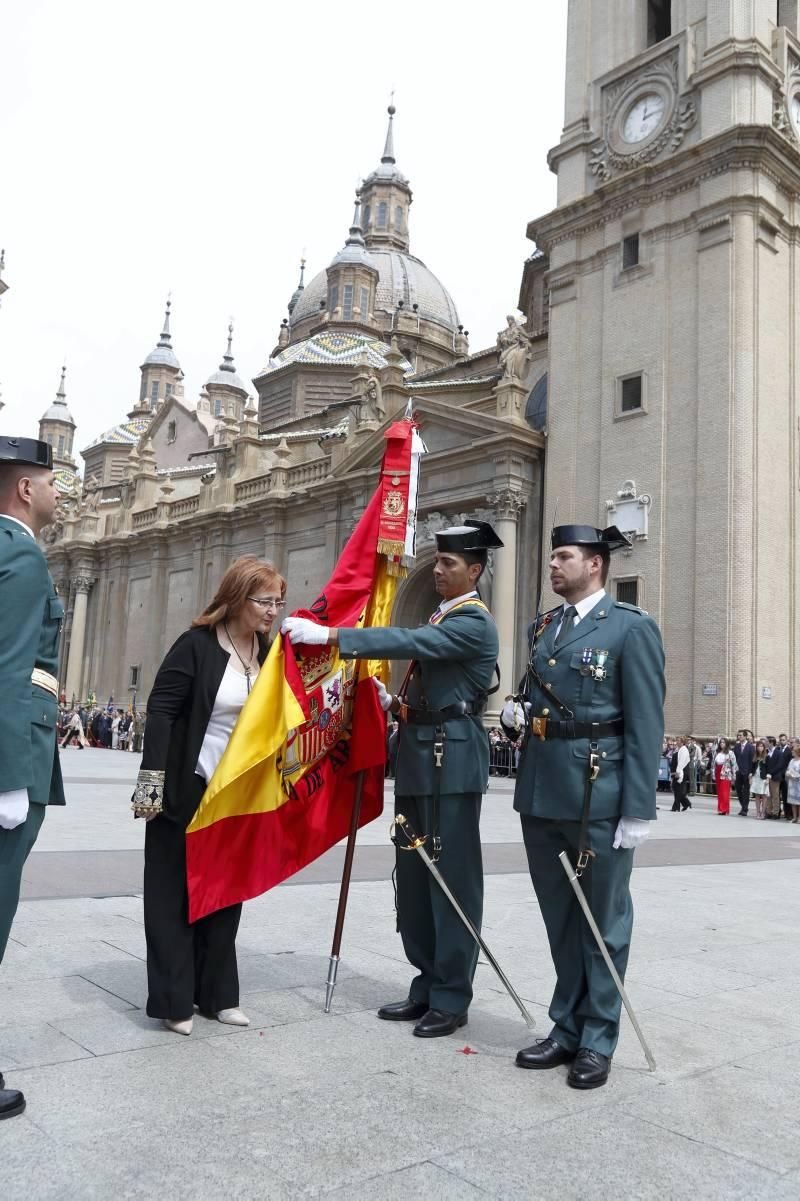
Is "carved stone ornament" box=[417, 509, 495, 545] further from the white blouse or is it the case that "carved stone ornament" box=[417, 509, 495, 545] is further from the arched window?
the arched window

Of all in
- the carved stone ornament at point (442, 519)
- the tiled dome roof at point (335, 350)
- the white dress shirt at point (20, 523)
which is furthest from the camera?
the tiled dome roof at point (335, 350)

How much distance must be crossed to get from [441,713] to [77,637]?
4272cm

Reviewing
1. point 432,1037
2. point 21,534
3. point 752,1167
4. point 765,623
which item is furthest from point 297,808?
point 765,623

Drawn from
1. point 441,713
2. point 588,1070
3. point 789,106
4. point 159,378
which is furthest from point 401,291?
point 588,1070

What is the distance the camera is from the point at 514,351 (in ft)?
90.5

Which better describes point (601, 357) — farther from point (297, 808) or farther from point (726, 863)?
point (297, 808)

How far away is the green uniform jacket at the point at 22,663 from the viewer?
3104mm

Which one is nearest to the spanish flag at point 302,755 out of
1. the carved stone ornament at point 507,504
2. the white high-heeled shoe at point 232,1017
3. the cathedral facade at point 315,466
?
the white high-heeled shoe at point 232,1017

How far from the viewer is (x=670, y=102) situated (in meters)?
24.4

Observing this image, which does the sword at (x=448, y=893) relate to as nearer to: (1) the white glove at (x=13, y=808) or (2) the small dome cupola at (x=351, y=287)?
(1) the white glove at (x=13, y=808)

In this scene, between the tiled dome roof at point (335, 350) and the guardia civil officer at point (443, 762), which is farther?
the tiled dome roof at point (335, 350)

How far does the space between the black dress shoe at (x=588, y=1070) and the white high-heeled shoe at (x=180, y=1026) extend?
1473 millimetres

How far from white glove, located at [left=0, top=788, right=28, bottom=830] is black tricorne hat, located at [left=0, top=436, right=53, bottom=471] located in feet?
3.54

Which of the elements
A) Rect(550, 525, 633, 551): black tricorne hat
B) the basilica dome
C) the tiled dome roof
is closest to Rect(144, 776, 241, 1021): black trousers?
Rect(550, 525, 633, 551): black tricorne hat
